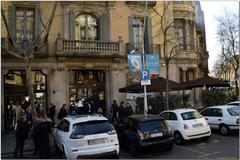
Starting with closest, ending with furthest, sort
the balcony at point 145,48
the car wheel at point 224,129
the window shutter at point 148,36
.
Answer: the car wheel at point 224,129 < the balcony at point 145,48 < the window shutter at point 148,36

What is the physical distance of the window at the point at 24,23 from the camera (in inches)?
846

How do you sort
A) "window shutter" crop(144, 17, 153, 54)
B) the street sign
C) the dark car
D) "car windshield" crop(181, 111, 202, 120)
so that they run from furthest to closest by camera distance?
"window shutter" crop(144, 17, 153, 54) → the street sign → "car windshield" crop(181, 111, 202, 120) → the dark car

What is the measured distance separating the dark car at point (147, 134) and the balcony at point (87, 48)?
10.1 meters

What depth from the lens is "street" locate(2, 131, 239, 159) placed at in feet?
38.1

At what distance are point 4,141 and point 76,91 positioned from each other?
7534mm

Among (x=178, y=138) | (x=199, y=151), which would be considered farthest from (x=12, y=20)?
(x=199, y=151)

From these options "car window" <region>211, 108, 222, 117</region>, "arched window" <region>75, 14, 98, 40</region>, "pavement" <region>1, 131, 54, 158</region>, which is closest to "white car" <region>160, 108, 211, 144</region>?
"car window" <region>211, 108, 222, 117</region>

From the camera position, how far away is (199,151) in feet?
40.9

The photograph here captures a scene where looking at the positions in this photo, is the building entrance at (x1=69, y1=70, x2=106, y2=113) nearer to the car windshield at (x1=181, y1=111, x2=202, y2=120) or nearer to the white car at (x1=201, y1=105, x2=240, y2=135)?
the white car at (x1=201, y1=105, x2=240, y2=135)

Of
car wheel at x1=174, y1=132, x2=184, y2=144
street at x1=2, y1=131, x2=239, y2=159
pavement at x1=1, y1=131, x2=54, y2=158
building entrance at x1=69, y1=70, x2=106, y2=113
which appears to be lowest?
pavement at x1=1, y1=131, x2=54, y2=158

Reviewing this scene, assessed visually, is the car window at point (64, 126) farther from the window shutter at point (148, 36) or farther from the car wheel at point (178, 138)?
the window shutter at point (148, 36)

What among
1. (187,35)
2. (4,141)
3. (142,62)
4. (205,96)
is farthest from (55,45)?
(205,96)

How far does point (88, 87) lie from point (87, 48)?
300cm

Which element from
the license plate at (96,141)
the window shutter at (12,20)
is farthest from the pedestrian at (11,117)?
the license plate at (96,141)
